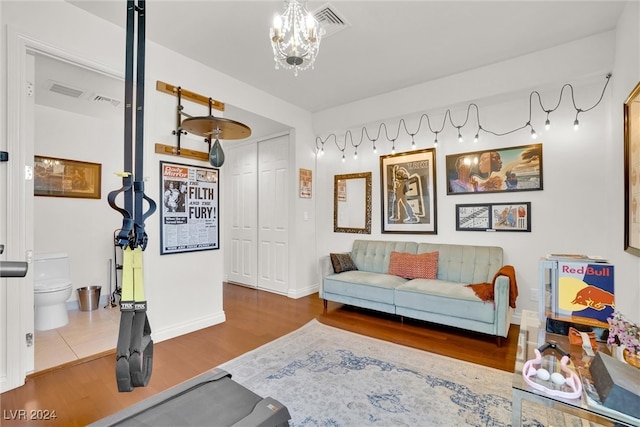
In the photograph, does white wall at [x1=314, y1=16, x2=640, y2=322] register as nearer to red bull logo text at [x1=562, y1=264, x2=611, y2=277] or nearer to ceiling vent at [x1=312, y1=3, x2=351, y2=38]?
red bull logo text at [x1=562, y1=264, x2=611, y2=277]

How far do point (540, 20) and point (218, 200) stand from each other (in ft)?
11.2

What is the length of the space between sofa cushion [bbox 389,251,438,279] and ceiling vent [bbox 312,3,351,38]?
2.58m

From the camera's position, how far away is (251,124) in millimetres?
4270

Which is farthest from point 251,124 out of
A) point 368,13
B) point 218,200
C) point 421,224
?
point 421,224

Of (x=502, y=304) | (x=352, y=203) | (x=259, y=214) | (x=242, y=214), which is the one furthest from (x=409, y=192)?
(x=242, y=214)

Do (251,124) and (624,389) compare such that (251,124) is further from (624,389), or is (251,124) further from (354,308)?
(624,389)

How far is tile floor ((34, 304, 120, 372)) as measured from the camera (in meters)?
2.46

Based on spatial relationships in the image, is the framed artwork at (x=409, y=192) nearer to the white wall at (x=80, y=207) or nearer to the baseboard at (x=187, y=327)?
the baseboard at (x=187, y=327)

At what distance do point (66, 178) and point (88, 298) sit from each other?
5.03ft

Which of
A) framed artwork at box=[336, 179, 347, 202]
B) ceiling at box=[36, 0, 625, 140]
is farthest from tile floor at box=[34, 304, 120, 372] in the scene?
framed artwork at box=[336, 179, 347, 202]

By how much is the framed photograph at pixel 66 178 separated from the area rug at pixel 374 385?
10.3 feet

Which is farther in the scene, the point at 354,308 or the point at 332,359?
the point at 354,308

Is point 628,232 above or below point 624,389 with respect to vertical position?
above

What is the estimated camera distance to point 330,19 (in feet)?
8.02
